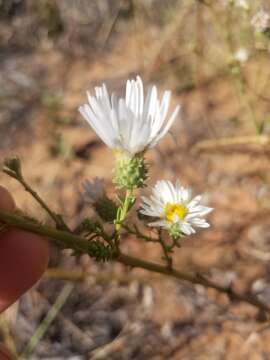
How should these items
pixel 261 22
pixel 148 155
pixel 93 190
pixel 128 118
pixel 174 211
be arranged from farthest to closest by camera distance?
pixel 148 155 < pixel 261 22 < pixel 93 190 < pixel 174 211 < pixel 128 118

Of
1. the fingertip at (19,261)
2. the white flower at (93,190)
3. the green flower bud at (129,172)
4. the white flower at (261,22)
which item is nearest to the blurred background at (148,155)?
the white flower at (261,22)

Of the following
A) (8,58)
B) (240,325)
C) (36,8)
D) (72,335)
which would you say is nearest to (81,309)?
(72,335)

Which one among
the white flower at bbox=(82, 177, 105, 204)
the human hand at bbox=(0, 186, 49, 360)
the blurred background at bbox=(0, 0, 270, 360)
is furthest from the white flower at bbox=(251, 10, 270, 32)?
the human hand at bbox=(0, 186, 49, 360)

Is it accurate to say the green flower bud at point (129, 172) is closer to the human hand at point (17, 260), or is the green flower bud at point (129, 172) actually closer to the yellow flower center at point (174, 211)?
the yellow flower center at point (174, 211)

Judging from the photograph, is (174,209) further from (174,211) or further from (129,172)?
(129,172)

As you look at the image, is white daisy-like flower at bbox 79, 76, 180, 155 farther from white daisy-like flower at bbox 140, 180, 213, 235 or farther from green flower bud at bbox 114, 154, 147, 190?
white daisy-like flower at bbox 140, 180, 213, 235

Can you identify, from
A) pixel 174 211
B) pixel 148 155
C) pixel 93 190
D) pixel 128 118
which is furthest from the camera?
pixel 148 155

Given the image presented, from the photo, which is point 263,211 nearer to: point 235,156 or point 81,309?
point 235,156

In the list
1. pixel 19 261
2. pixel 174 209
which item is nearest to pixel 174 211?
pixel 174 209
